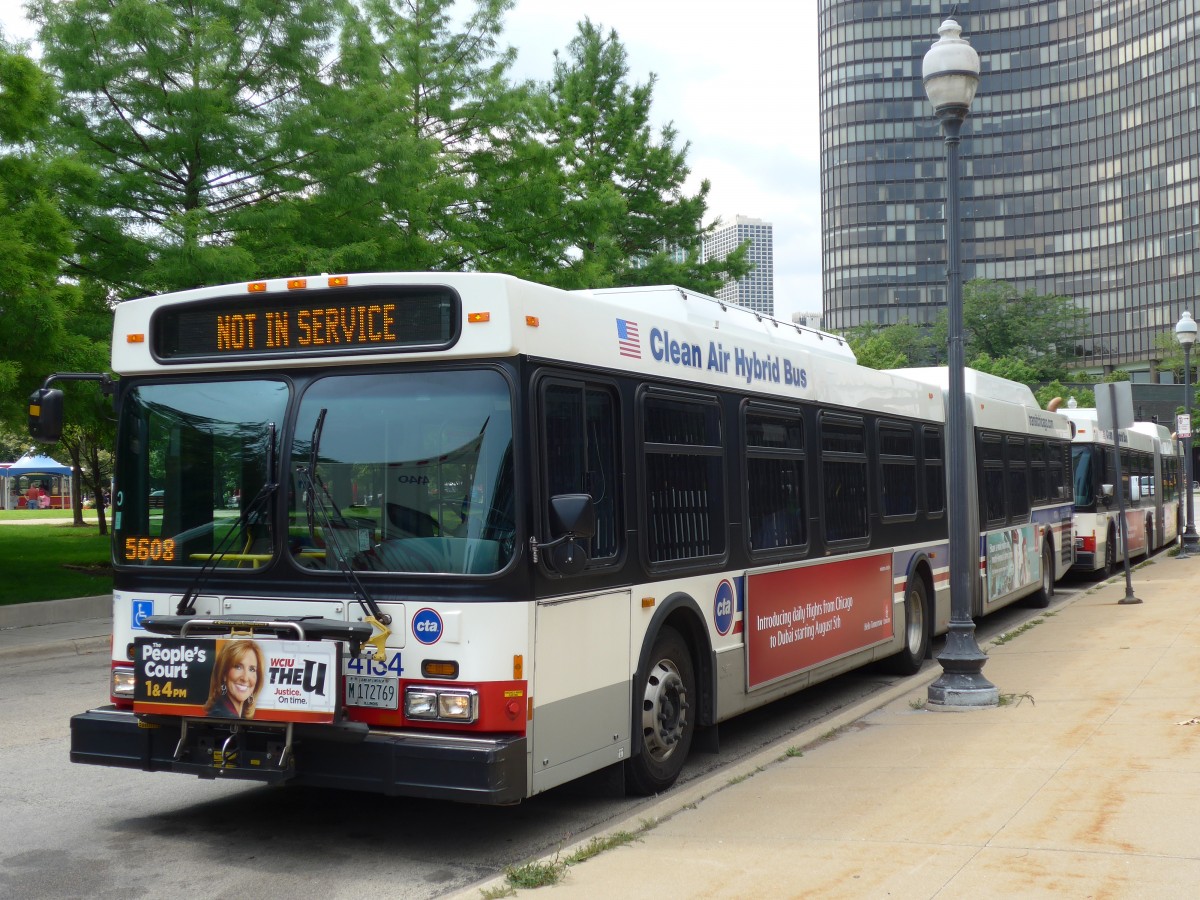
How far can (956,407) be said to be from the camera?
1071 centimetres

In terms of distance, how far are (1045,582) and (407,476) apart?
1457 centimetres

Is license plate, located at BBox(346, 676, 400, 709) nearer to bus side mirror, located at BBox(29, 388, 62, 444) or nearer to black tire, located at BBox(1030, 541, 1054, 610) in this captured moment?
bus side mirror, located at BBox(29, 388, 62, 444)

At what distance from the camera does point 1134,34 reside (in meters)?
132

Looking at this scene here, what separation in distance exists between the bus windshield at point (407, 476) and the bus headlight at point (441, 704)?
1.81ft

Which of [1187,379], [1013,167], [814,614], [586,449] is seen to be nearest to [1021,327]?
[1013,167]

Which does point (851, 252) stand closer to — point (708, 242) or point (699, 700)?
point (708, 242)

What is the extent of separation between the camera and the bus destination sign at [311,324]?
6176mm

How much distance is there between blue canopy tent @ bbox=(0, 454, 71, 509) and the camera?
68425 millimetres

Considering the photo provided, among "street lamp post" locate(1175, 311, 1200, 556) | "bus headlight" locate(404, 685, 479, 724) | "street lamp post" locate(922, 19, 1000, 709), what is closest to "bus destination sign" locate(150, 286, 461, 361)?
"bus headlight" locate(404, 685, 479, 724)

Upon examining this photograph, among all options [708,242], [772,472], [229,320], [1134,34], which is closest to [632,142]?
[708,242]

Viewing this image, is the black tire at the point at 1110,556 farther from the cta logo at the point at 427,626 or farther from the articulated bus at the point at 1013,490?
the cta logo at the point at 427,626

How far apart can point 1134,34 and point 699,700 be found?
14244 centimetres

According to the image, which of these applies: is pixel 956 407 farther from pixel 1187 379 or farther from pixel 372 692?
pixel 1187 379

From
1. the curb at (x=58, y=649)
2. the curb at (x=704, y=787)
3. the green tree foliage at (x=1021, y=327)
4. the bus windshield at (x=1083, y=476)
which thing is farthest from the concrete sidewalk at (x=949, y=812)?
the green tree foliage at (x=1021, y=327)
